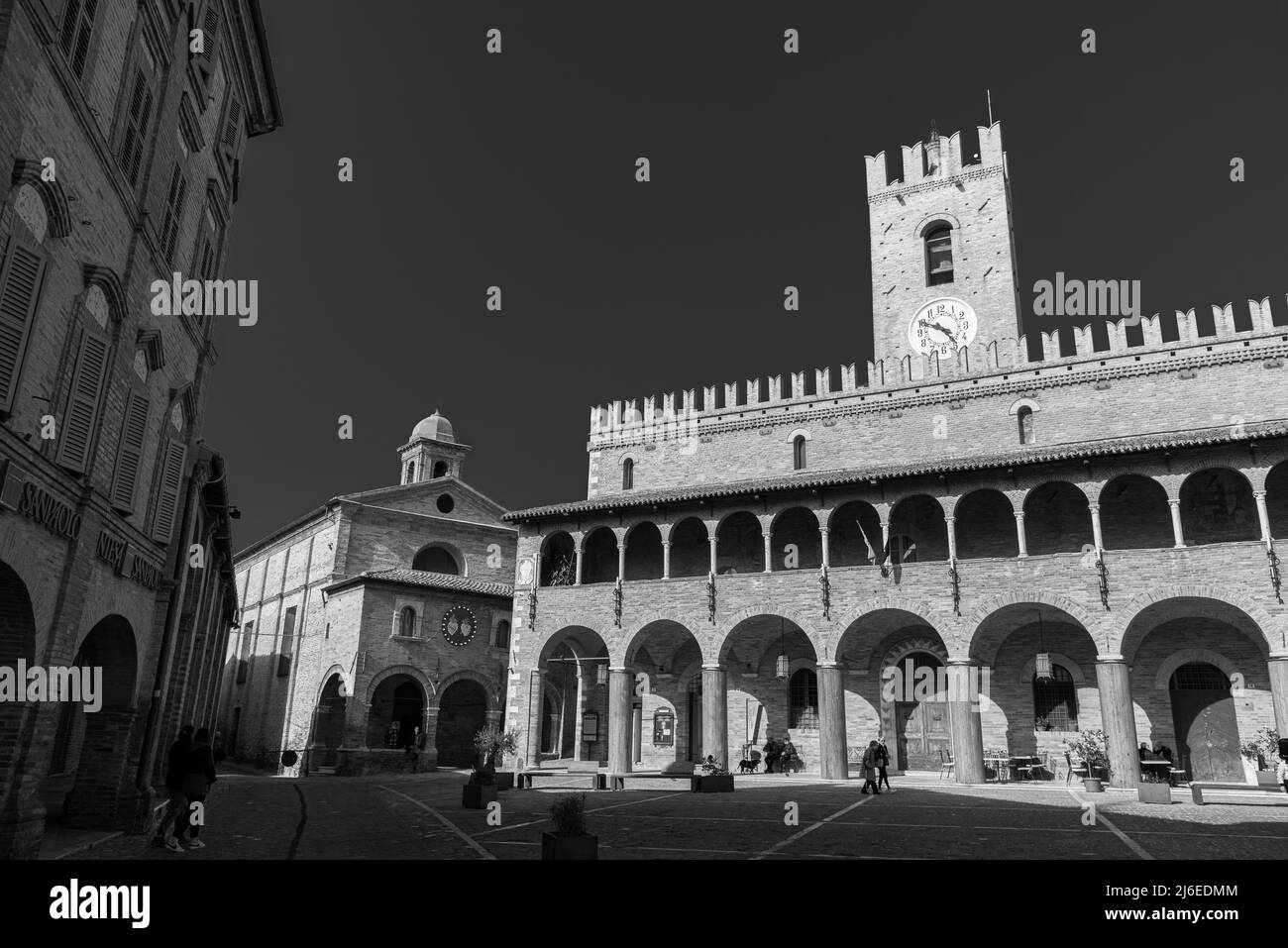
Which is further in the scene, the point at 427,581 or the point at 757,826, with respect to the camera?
the point at 427,581

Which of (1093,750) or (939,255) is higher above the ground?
(939,255)

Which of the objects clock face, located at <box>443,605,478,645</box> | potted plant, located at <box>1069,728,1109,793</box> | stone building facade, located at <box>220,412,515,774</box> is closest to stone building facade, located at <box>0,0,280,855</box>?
stone building facade, located at <box>220,412,515,774</box>

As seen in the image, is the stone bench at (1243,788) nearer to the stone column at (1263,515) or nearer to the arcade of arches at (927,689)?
the arcade of arches at (927,689)

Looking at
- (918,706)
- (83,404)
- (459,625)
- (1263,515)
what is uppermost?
(1263,515)

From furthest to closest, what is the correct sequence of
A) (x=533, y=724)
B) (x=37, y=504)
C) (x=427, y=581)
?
1. (x=427, y=581)
2. (x=533, y=724)
3. (x=37, y=504)

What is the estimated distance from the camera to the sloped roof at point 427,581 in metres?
33.3

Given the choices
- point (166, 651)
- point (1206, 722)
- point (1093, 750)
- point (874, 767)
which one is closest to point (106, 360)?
point (166, 651)

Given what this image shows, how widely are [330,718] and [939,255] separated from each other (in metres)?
29.2

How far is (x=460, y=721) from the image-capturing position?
34.6 metres

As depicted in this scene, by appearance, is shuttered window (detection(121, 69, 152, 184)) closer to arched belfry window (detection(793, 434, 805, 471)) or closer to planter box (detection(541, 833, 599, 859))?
planter box (detection(541, 833, 599, 859))

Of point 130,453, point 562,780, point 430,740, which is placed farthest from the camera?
point 430,740

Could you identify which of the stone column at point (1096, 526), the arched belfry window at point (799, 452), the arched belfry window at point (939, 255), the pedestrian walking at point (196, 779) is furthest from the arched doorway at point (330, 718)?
the arched belfry window at point (939, 255)

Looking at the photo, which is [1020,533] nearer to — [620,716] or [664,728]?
[620,716]

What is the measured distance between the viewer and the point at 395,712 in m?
33.2
